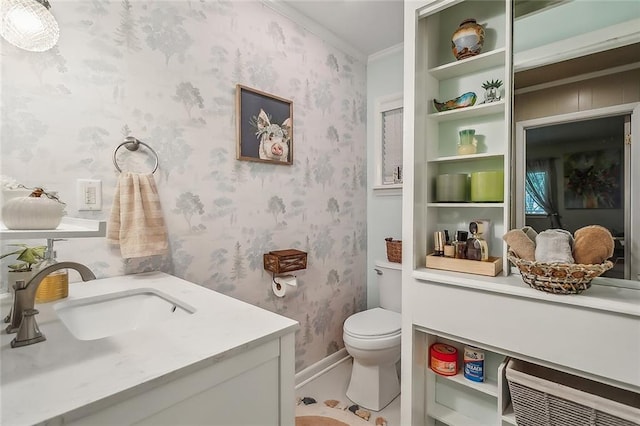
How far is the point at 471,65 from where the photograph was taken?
5.01 feet

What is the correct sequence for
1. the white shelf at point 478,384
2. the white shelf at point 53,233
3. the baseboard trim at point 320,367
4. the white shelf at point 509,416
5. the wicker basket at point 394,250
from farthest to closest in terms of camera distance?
the wicker basket at point 394,250
the baseboard trim at point 320,367
the white shelf at point 478,384
the white shelf at point 509,416
the white shelf at point 53,233

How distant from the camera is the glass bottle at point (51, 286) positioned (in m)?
0.94

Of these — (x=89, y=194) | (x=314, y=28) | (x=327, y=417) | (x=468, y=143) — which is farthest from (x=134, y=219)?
(x=314, y=28)

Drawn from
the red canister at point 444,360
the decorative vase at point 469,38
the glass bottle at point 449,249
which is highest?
the decorative vase at point 469,38

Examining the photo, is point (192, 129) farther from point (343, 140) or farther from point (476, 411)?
point (476, 411)

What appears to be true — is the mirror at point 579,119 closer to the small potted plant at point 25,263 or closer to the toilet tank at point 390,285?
the toilet tank at point 390,285

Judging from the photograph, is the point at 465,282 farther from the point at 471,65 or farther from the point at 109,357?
the point at 109,357

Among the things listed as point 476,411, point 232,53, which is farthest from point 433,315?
point 232,53

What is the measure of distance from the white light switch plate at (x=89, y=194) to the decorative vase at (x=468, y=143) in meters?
1.68

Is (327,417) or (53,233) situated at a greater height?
(53,233)

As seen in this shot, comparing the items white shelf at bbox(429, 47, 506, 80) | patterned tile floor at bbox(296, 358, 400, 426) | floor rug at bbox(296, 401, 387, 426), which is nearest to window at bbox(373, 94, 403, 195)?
white shelf at bbox(429, 47, 506, 80)

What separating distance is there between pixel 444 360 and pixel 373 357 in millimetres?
398

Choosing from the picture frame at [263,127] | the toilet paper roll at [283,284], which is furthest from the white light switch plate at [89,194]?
the toilet paper roll at [283,284]

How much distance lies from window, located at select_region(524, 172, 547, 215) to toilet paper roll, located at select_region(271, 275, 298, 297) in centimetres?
126
